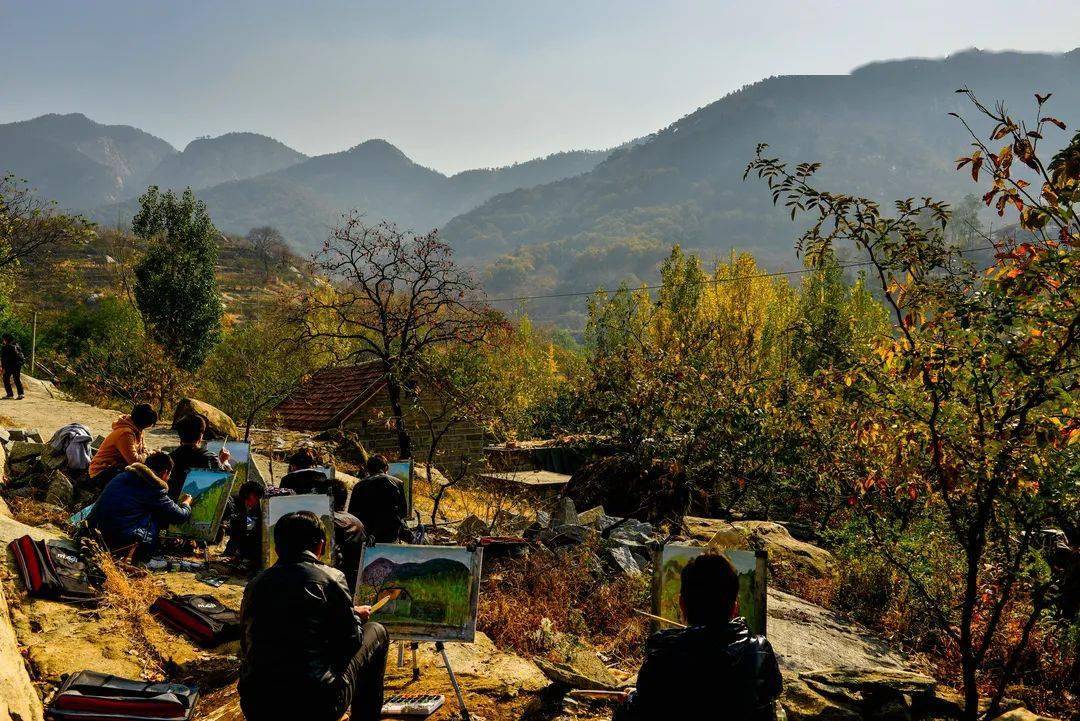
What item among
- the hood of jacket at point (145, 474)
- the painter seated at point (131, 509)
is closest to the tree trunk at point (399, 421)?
the painter seated at point (131, 509)

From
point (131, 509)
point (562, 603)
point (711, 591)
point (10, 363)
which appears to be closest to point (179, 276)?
point (10, 363)

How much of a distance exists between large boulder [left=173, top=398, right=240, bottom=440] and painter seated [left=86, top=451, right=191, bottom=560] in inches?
311

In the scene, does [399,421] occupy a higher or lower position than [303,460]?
lower

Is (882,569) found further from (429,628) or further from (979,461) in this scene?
(429,628)

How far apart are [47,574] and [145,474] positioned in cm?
132

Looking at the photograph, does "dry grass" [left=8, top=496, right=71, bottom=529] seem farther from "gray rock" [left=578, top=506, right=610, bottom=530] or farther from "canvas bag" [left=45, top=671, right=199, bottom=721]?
"gray rock" [left=578, top=506, right=610, bottom=530]

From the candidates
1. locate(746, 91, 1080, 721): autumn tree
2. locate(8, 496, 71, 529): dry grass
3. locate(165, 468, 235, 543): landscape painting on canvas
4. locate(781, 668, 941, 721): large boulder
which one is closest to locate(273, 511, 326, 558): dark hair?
locate(746, 91, 1080, 721): autumn tree

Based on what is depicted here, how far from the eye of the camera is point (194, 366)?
39750 mm

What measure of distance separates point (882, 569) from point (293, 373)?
97.6 ft

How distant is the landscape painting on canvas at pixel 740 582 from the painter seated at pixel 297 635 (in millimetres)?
2890

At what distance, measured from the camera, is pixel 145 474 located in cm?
788

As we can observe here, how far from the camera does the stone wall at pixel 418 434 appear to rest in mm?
23406

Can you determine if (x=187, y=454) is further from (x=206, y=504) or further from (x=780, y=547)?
(x=780, y=547)

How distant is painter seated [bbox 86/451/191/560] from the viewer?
7.93 meters
